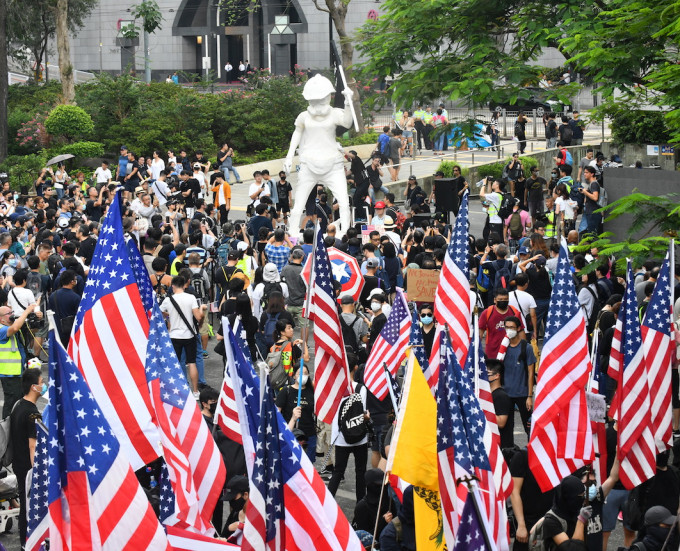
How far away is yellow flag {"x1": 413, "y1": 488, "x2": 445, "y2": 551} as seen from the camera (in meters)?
7.17

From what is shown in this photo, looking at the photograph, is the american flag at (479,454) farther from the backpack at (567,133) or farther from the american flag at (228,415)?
the backpack at (567,133)

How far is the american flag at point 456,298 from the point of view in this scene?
34.8ft

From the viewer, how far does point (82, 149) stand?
1325 inches

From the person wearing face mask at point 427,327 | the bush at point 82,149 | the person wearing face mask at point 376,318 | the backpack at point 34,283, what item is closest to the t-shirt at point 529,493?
the person wearing face mask at point 427,327

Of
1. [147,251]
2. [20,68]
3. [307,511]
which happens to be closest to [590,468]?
[307,511]

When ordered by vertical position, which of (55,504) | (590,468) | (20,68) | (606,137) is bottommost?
(590,468)

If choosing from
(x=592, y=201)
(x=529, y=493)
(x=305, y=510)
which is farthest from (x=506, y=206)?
(x=305, y=510)

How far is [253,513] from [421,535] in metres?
1.32

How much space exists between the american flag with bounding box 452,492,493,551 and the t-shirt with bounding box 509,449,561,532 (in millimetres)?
2713

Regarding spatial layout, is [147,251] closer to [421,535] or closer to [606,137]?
[421,535]

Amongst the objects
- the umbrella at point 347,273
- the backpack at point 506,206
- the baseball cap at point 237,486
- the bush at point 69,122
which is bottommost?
the baseball cap at point 237,486

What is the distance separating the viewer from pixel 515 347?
1118 cm

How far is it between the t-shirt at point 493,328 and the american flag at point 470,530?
20.3 feet

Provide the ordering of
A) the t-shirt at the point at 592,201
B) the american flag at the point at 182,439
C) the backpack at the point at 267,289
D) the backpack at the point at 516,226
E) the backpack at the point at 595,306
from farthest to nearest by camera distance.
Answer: the t-shirt at the point at 592,201
the backpack at the point at 516,226
the backpack at the point at 267,289
the backpack at the point at 595,306
the american flag at the point at 182,439
